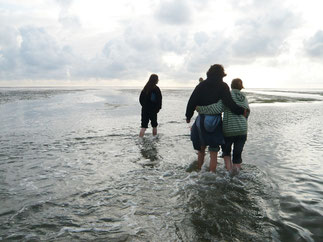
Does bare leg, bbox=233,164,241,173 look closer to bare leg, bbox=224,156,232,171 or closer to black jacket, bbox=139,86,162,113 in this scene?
bare leg, bbox=224,156,232,171

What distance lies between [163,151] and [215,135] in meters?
3.16

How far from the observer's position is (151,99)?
1006 cm

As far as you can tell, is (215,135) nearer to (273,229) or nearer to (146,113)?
(273,229)

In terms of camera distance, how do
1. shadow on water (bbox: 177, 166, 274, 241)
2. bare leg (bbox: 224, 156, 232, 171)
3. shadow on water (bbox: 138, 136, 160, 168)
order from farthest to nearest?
1. shadow on water (bbox: 138, 136, 160, 168)
2. bare leg (bbox: 224, 156, 232, 171)
3. shadow on water (bbox: 177, 166, 274, 241)

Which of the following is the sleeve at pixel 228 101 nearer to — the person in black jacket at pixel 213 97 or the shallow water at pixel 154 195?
the person in black jacket at pixel 213 97

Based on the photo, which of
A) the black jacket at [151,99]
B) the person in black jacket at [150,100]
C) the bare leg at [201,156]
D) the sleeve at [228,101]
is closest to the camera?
the sleeve at [228,101]

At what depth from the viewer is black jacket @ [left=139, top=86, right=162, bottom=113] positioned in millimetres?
10000

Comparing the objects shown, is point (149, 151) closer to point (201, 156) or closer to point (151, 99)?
point (151, 99)

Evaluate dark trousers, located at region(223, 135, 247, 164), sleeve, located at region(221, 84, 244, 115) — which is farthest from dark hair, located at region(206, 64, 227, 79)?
dark trousers, located at region(223, 135, 247, 164)

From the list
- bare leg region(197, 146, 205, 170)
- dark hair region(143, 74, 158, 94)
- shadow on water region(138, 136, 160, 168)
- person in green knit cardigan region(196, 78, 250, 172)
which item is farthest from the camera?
dark hair region(143, 74, 158, 94)

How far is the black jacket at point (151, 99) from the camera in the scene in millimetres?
10000

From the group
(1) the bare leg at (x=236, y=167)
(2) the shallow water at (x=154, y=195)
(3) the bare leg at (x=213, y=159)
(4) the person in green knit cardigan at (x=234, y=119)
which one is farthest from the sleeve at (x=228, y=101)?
(2) the shallow water at (x=154, y=195)

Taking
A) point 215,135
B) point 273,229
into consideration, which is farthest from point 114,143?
point 273,229

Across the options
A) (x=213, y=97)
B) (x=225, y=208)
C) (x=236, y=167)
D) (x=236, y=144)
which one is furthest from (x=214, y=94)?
(x=225, y=208)
